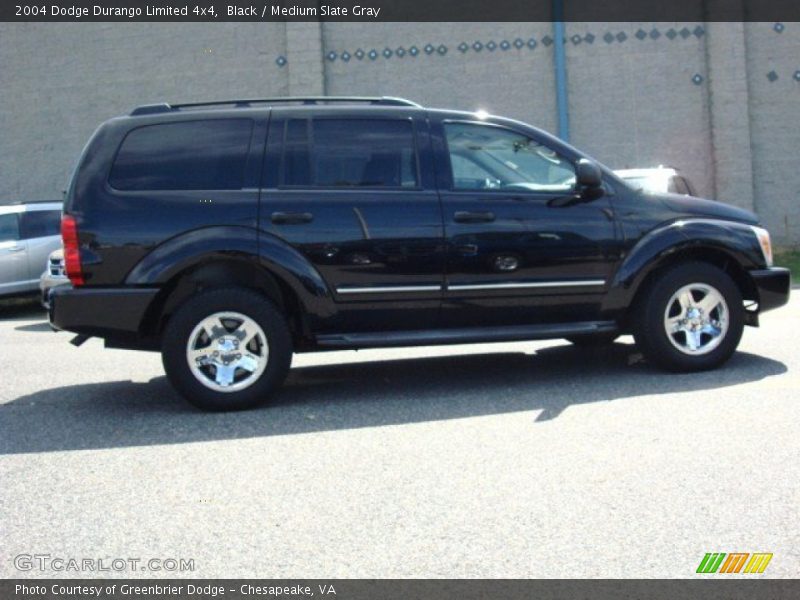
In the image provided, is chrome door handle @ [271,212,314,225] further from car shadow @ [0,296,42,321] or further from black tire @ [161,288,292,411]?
car shadow @ [0,296,42,321]

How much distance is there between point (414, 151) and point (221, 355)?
188cm

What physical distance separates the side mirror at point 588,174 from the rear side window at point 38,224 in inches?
406

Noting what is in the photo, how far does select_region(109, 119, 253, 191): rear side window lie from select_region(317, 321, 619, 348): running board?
123 centimetres

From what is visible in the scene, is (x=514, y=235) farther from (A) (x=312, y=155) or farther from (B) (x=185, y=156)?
(B) (x=185, y=156)

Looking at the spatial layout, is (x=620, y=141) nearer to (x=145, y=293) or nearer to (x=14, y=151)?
(x=14, y=151)

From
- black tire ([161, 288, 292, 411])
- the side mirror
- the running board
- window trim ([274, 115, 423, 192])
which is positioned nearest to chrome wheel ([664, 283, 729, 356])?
the running board

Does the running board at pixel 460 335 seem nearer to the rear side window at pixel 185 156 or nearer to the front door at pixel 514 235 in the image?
the front door at pixel 514 235

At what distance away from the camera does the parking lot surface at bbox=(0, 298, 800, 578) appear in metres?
4.09

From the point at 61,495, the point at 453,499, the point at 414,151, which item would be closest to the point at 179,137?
the point at 414,151

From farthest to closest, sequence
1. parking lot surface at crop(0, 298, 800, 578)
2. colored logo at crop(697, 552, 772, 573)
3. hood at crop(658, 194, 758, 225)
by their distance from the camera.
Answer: hood at crop(658, 194, 758, 225), parking lot surface at crop(0, 298, 800, 578), colored logo at crop(697, 552, 772, 573)

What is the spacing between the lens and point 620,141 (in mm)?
19953

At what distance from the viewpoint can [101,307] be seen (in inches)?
260

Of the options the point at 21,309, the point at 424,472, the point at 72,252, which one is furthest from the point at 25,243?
the point at 424,472

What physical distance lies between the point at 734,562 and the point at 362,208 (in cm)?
369
